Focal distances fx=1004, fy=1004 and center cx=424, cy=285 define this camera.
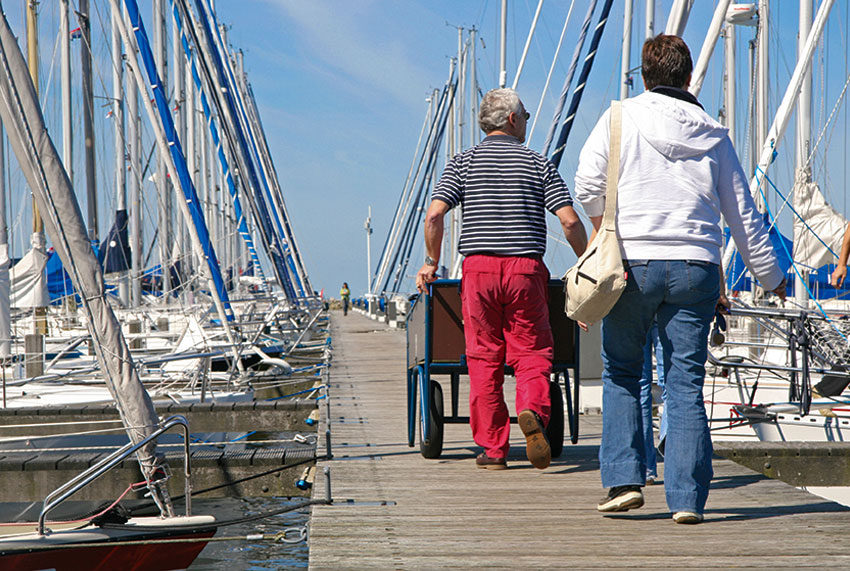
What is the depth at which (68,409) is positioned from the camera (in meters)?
10.8

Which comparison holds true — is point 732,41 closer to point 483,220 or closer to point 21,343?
point 21,343

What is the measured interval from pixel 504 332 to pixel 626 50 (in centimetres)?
1157

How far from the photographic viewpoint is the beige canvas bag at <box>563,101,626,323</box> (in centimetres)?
393

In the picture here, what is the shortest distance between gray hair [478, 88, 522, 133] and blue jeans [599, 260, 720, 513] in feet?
5.58

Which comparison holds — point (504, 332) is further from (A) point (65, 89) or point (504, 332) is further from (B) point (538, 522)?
(A) point (65, 89)

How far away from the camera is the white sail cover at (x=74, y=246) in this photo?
5.47 meters

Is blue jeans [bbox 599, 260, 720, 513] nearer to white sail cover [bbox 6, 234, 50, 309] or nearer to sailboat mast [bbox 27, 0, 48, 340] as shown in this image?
sailboat mast [bbox 27, 0, 48, 340]

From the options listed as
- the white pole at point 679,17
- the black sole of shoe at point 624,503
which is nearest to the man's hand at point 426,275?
the black sole of shoe at point 624,503

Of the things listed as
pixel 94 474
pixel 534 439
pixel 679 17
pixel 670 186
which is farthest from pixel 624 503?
pixel 679 17

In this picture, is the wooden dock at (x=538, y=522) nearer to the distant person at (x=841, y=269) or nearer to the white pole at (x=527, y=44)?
the distant person at (x=841, y=269)

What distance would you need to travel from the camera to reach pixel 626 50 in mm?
15875

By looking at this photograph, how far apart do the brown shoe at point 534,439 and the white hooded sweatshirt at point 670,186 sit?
1265 mm

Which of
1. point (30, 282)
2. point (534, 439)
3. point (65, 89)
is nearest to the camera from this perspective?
point (534, 439)

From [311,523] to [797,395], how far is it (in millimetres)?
6630
